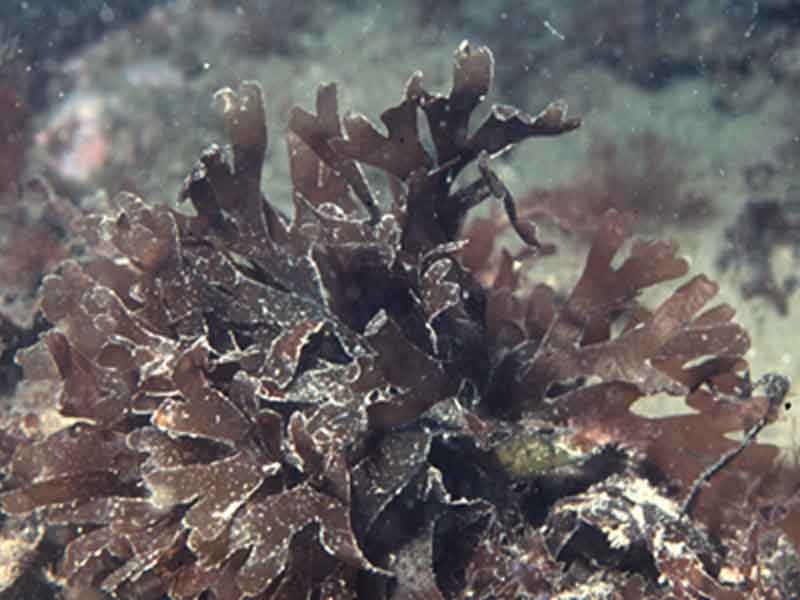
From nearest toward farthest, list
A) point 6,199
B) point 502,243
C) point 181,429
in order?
point 181,429 → point 502,243 → point 6,199

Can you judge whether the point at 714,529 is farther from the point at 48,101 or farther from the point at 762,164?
the point at 48,101

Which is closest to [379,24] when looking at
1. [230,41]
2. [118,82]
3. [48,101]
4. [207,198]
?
[230,41]

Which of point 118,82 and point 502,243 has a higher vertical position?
point 118,82

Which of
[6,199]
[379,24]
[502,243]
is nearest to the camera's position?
[502,243]

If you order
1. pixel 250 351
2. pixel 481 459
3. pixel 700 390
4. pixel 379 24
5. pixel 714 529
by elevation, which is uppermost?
pixel 379 24

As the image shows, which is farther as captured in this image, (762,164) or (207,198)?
(762,164)

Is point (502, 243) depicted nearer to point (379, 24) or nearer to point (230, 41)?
point (379, 24)
